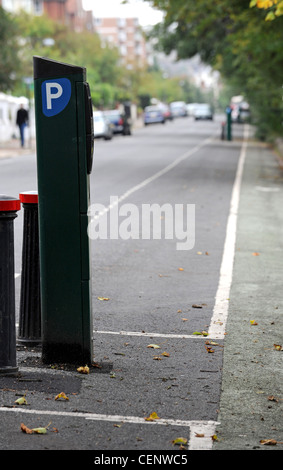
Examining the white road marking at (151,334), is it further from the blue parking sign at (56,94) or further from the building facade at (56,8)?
the building facade at (56,8)

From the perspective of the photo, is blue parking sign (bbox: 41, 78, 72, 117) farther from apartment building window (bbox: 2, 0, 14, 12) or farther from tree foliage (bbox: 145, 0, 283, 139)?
apartment building window (bbox: 2, 0, 14, 12)

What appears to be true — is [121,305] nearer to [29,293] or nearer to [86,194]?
[29,293]

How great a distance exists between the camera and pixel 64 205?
598 centimetres

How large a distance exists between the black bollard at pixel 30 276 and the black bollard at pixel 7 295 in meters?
0.64

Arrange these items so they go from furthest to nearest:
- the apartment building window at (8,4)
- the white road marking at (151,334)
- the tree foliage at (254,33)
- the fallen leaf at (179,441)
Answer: the apartment building window at (8,4), the tree foliage at (254,33), the white road marking at (151,334), the fallen leaf at (179,441)

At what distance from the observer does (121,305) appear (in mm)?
8516

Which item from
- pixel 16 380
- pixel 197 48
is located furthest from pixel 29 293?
pixel 197 48

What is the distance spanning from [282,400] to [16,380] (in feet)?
5.51

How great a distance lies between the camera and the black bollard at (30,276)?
655 cm

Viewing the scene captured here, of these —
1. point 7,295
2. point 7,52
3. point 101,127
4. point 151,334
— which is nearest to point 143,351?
point 151,334

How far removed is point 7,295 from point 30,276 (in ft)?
2.27

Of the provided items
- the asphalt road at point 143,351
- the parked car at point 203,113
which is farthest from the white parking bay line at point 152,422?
the parked car at point 203,113

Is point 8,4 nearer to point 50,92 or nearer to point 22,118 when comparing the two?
point 22,118

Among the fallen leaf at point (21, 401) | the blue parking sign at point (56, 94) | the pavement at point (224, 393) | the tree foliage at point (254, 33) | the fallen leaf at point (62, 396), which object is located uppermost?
the tree foliage at point (254, 33)
